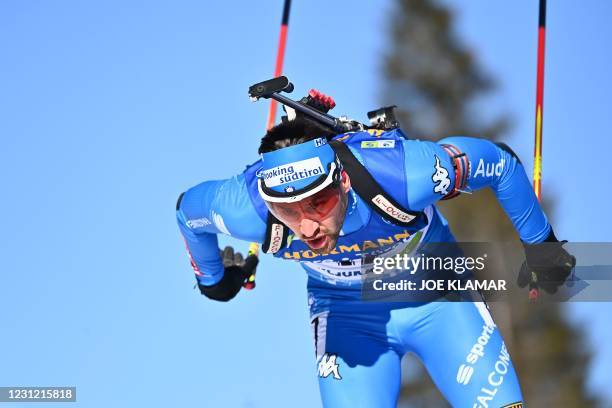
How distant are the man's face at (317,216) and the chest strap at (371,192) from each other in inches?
4.4

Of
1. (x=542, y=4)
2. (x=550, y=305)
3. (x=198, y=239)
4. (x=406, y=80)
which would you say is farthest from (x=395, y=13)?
(x=198, y=239)

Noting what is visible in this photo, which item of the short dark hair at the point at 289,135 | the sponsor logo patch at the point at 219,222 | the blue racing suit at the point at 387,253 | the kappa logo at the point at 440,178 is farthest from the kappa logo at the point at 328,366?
the short dark hair at the point at 289,135

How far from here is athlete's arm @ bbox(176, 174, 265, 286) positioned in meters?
7.11

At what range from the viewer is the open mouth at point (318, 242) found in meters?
6.71

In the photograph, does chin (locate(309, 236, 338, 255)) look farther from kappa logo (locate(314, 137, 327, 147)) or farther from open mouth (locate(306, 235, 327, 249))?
kappa logo (locate(314, 137, 327, 147))

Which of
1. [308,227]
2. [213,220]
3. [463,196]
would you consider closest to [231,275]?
[213,220]

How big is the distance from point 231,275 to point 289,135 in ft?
5.85

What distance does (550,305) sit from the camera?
22812 millimetres

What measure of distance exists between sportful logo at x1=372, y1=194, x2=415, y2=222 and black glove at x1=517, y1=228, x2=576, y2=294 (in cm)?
114

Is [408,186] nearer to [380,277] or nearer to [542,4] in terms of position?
[380,277]

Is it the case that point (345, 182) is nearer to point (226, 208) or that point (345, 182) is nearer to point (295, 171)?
point (295, 171)

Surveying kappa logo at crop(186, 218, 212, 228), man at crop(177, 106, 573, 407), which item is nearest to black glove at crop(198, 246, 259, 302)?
man at crop(177, 106, 573, 407)

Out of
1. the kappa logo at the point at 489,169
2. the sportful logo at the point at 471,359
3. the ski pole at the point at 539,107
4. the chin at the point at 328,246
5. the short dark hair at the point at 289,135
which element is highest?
the ski pole at the point at 539,107

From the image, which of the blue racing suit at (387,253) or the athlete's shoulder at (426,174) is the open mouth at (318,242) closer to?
the blue racing suit at (387,253)
